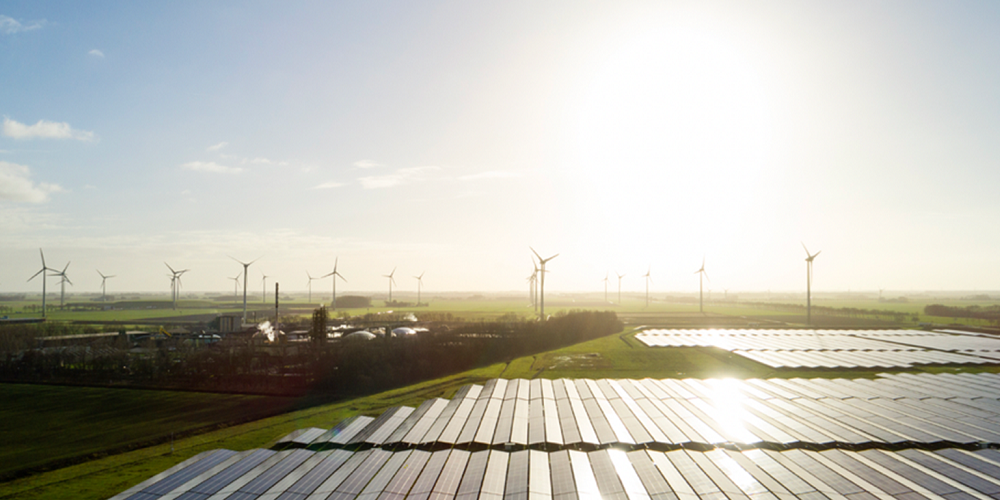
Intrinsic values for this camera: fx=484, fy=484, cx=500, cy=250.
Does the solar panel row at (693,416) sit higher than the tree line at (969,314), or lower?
higher

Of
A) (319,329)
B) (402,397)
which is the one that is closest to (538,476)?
(402,397)

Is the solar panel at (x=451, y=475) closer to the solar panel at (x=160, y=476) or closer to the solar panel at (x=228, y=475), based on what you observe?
the solar panel at (x=228, y=475)

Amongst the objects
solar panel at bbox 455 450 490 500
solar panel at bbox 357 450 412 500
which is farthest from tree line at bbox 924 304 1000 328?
solar panel at bbox 357 450 412 500

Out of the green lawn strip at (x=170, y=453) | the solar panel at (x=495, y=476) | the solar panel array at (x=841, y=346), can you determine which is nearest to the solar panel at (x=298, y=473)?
the solar panel at (x=495, y=476)

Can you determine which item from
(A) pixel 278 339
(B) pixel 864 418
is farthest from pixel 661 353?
(A) pixel 278 339

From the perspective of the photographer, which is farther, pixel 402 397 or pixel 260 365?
pixel 260 365

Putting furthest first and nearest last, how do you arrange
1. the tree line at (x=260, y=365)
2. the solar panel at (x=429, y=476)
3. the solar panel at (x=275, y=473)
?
the tree line at (x=260, y=365) < the solar panel at (x=275, y=473) < the solar panel at (x=429, y=476)

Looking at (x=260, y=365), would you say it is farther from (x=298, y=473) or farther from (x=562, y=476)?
(x=562, y=476)

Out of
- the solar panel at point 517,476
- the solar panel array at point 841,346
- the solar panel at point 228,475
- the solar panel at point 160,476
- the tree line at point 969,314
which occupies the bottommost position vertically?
the tree line at point 969,314
